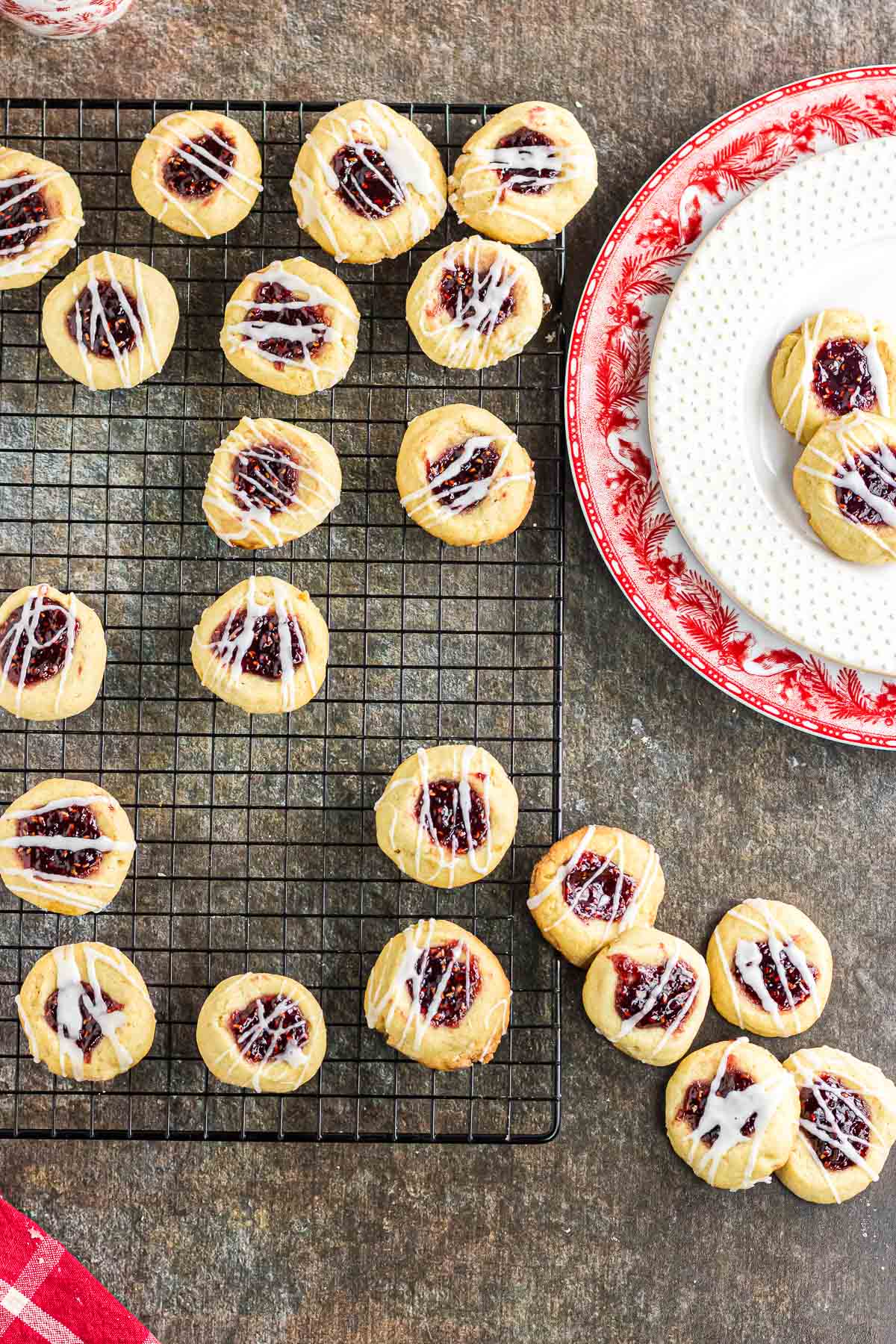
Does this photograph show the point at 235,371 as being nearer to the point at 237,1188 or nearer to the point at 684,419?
the point at 684,419

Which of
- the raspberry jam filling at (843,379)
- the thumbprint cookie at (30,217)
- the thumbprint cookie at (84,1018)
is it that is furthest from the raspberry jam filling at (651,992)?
the thumbprint cookie at (30,217)

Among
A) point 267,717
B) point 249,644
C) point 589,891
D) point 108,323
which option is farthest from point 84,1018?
point 108,323

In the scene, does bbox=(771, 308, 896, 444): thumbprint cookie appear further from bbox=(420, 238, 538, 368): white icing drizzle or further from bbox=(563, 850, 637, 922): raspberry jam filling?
bbox=(563, 850, 637, 922): raspberry jam filling

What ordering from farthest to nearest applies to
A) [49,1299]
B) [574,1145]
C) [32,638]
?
[574,1145], [49,1299], [32,638]

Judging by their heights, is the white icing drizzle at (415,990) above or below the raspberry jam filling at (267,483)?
below

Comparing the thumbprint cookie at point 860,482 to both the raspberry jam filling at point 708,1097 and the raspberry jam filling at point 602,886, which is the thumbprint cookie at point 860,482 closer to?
the raspberry jam filling at point 602,886

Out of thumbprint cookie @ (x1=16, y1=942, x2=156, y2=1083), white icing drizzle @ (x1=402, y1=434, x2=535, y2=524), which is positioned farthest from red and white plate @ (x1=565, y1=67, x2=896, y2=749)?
thumbprint cookie @ (x1=16, y1=942, x2=156, y2=1083)

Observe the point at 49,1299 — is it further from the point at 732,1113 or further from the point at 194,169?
the point at 194,169
